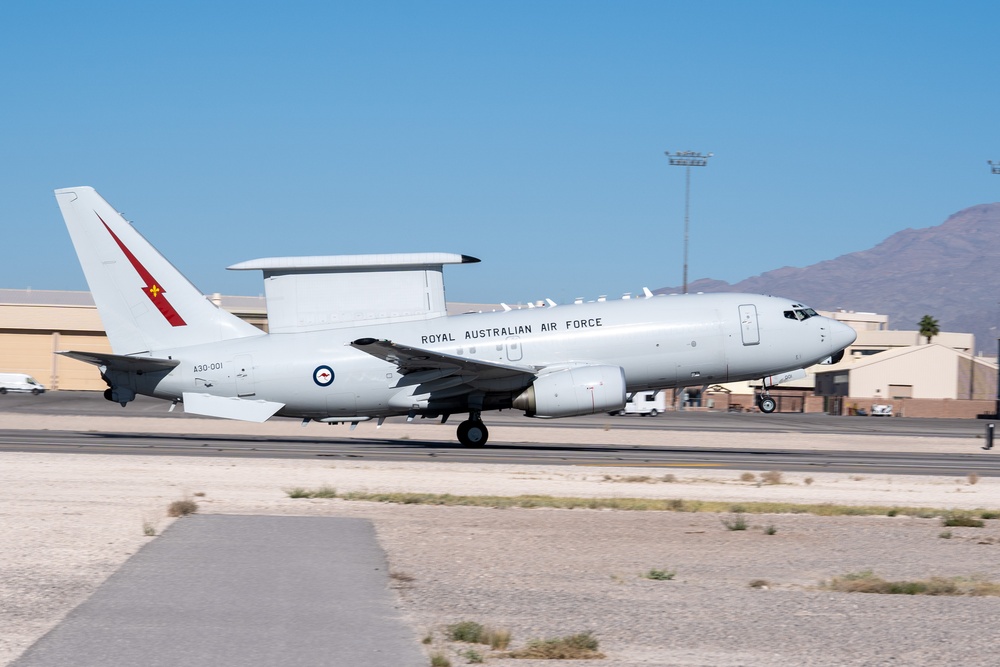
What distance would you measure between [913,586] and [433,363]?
68.3 ft

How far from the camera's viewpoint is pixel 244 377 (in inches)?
1277

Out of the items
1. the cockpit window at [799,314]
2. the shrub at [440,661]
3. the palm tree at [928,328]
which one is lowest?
the shrub at [440,661]

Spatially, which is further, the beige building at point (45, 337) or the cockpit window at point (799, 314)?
the beige building at point (45, 337)

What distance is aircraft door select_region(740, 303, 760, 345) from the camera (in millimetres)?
33031

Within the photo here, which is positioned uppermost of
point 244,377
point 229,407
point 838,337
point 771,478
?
point 838,337

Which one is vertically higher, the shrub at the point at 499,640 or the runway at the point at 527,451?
the shrub at the point at 499,640

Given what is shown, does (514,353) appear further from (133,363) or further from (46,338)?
(46,338)

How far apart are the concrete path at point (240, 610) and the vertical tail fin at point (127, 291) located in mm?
19838

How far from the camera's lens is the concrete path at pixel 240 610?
8305mm

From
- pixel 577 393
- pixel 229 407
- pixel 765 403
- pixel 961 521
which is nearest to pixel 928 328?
pixel 765 403

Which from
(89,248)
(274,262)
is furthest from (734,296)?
(89,248)

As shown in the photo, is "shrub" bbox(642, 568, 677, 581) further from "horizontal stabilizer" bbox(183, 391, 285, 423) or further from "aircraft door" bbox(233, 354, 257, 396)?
"aircraft door" bbox(233, 354, 257, 396)

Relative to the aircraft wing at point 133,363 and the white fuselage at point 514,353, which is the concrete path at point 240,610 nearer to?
the white fuselage at point 514,353

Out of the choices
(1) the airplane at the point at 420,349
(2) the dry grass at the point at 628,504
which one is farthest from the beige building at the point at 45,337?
(2) the dry grass at the point at 628,504
